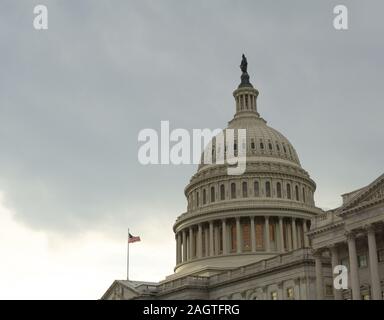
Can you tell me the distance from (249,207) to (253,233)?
4.83 m

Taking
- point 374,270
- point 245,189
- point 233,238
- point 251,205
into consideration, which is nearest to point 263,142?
point 245,189

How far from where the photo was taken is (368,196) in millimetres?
70375

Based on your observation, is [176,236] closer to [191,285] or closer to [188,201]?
[188,201]

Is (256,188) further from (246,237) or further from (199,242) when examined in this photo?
(199,242)

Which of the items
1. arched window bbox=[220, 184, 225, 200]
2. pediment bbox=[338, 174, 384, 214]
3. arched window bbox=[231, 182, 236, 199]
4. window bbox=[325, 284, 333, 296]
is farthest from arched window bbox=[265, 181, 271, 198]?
pediment bbox=[338, 174, 384, 214]

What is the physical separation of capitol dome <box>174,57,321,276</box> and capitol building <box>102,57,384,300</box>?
17 cm

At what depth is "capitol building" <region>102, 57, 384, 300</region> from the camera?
3332 inches

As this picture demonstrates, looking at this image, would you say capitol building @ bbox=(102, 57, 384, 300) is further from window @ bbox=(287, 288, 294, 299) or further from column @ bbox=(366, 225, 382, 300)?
column @ bbox=(366, 225, 382, 300)

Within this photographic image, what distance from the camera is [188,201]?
14012 cm

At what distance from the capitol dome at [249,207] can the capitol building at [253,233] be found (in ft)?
0.57
